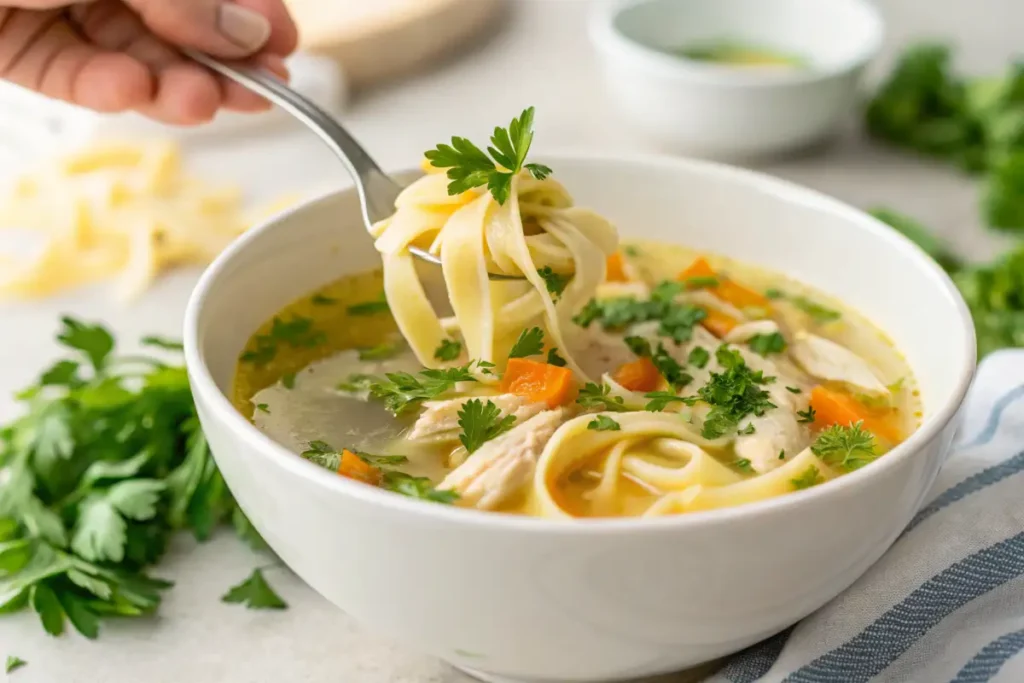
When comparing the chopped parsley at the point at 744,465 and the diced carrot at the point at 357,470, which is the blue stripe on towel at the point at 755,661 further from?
the diced carrot at the point at 357,470

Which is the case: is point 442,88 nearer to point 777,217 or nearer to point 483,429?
point 777,217

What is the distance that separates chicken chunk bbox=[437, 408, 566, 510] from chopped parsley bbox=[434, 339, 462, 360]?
1.44 ft

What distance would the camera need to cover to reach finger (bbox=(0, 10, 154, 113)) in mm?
3219

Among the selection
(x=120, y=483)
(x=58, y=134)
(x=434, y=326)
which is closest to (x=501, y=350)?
(x=434, y=326)

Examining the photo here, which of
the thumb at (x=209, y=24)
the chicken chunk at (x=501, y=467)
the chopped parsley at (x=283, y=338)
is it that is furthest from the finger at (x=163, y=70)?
the chicken chunk at (x=501, y=467)

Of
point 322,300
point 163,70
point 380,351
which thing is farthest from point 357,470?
point 163,70

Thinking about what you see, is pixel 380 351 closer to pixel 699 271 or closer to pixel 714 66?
pixel 699 271

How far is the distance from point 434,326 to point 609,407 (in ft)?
1.60

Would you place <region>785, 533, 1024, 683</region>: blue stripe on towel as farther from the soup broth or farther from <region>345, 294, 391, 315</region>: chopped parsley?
<region>345, 294, 391, 315</region>: chopped parsley

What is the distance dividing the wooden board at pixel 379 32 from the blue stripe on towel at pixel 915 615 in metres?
3.64

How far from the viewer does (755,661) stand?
2260mm

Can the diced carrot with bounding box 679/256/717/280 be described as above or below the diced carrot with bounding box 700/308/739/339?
below

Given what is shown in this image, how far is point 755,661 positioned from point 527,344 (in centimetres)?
80

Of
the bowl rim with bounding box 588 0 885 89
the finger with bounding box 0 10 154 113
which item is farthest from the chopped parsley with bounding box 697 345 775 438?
the bowl rim with bounding box 588 0 885 89
